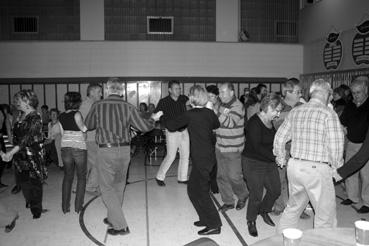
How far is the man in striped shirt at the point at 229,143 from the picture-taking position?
4609 millimetres

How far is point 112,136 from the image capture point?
399 centimetres

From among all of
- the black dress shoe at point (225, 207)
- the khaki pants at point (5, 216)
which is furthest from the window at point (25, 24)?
the black dress shoe at point (225, 207)

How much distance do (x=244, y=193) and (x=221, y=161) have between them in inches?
23.7

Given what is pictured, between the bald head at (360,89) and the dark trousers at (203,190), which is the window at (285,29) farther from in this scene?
the dark trousers at (203,190)

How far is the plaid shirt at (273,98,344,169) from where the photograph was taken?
310 centimetres

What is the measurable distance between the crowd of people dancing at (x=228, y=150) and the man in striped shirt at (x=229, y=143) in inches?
0.5

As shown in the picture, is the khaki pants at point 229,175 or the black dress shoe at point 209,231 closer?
the black dress shoe at point 209,231

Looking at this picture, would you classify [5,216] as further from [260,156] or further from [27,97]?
[260,156]

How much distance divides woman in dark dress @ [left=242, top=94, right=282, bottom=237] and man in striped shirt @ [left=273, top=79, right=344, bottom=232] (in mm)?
679

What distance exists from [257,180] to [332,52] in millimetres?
7683

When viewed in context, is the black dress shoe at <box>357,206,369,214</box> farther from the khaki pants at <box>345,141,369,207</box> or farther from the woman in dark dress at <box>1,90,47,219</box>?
the woman in dark dress at <box>1,90,47,219</box>

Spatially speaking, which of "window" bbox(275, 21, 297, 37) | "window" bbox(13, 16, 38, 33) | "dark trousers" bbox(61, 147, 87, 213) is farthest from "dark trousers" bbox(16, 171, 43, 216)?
"window" bbox(275, 21, 297, 37)

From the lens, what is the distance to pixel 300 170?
3.16 m

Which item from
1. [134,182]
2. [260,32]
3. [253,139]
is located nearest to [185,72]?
[260,32]
